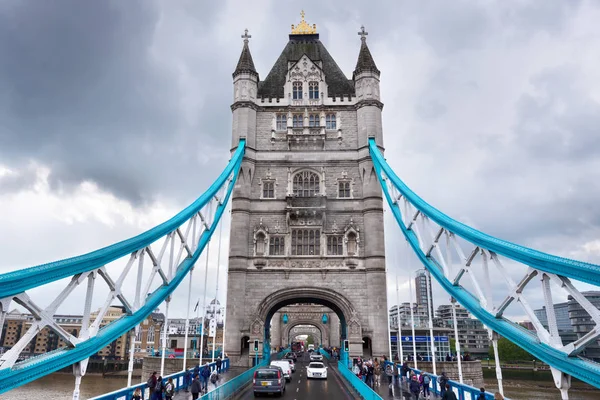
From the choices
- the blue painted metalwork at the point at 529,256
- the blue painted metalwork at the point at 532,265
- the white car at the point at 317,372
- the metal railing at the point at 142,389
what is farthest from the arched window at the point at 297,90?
the metal railing at the point at 142,389

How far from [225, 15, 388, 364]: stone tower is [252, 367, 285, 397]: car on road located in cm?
1119

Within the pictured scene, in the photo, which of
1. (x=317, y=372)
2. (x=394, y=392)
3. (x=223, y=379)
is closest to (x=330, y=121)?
(x=317, y=372)

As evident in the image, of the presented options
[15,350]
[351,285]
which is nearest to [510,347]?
[351,285]

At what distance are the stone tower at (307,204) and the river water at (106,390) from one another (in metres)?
35.8

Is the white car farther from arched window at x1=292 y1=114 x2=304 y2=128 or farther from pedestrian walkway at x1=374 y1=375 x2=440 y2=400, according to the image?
arched window at x1=292 y1=114 x2=304 y2=128

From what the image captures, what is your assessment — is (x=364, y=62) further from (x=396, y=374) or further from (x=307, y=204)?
(x=396, y=374)

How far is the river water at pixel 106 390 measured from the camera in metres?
57.4

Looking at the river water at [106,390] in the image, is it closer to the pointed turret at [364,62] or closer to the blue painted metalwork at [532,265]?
the pointed turret at [364,62]

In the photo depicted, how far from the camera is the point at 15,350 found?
9523mm

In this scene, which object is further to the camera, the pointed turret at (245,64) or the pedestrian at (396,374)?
the pointed turret at (245,64)

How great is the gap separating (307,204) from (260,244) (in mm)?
4778

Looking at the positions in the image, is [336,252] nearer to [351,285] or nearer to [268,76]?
[351,285]

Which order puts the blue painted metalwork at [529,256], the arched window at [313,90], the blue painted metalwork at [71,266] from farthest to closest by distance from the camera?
the arched window at [313,90] < the blue painted metalwork at [529,256] < the blue painted metalwork at [71,266]

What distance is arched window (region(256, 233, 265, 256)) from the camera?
1280 inches
